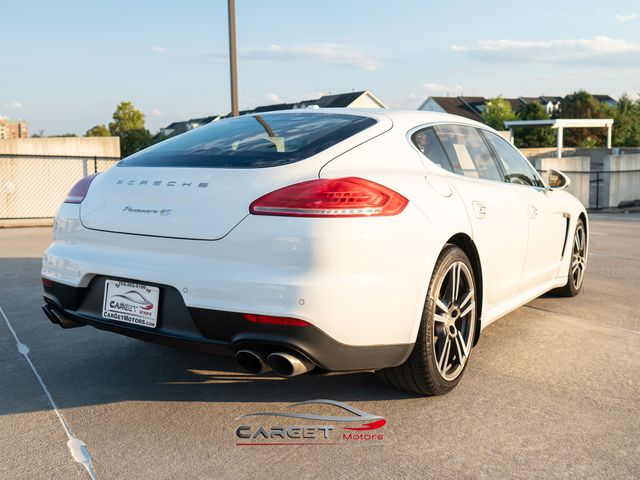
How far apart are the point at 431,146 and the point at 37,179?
14.5 m

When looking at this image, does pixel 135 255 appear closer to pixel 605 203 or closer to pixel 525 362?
pixel 525 362

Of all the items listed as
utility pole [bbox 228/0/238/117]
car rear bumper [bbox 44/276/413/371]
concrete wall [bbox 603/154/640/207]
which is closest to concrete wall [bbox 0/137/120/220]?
utility pole [bbox 228/0/238/117]

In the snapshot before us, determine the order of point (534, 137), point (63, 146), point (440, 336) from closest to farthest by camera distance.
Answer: point (440, 336) < point (63, 146) < point (534, 137)

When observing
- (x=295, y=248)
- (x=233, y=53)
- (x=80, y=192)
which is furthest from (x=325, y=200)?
(x=233, y=53)

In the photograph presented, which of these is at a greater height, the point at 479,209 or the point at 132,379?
the point at 479,209

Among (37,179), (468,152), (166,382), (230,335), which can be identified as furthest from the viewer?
(37,179)

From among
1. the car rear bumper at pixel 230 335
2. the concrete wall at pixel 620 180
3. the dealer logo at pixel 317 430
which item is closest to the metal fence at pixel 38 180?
the car rear bumper at pixel 230 335

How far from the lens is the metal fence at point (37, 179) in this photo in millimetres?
16141

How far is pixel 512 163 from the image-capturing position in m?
5.02

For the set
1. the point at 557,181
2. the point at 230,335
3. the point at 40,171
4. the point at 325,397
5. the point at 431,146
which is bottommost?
the point at 325,397

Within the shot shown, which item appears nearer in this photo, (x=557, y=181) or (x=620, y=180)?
(x=557, y=181)

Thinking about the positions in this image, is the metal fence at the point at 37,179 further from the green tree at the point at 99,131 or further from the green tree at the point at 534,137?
the green tree at the point at 99,131

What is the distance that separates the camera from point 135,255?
332cm

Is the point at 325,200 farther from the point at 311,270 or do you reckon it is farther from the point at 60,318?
the point at 60,318
